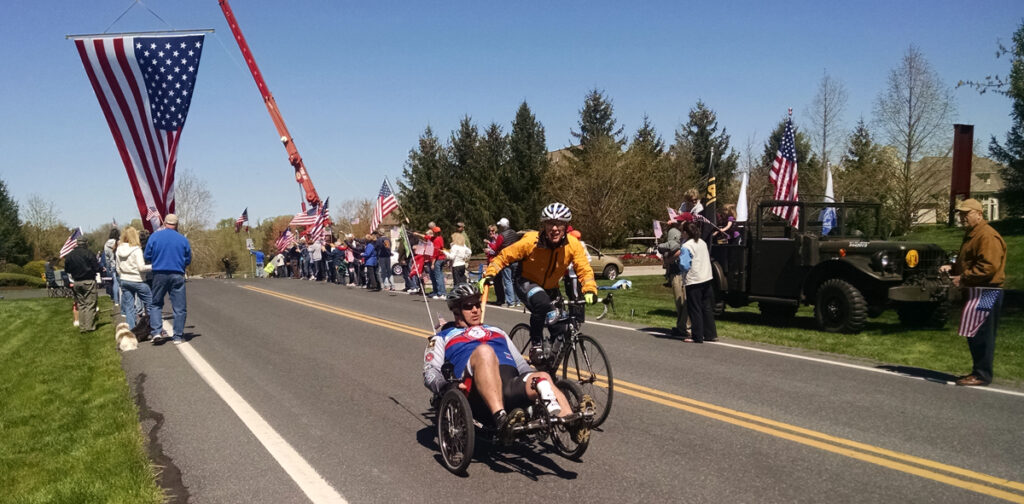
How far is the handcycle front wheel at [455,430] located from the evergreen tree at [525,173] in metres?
45.1

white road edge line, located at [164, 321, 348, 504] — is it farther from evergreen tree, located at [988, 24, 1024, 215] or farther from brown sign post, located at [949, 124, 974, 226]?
evergreen tree, located at [988, 24, 1024, 215]

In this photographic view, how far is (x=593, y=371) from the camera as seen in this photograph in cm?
684

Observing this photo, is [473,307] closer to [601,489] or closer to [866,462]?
[601,489]

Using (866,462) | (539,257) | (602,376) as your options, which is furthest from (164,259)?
(866,462)

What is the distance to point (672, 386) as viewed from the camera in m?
8.55

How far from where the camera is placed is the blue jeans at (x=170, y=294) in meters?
12.6

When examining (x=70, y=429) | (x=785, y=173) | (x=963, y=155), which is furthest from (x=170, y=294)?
(x=963, y=155)

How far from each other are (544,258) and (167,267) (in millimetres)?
7787

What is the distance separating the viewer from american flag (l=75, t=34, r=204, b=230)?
10398mm

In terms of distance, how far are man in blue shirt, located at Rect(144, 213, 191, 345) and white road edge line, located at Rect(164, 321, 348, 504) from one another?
3030 mm

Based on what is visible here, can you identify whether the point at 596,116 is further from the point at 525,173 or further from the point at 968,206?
the point at 968,206

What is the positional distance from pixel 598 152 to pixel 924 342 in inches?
1554

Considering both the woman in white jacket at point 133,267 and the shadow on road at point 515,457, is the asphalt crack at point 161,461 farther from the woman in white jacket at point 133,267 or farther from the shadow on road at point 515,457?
the woman in white jacket at point 133,267

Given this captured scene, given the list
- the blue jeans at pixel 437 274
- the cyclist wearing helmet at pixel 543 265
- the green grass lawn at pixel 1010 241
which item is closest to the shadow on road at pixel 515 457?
the cyclist wearing helmet at pixel 543 265
